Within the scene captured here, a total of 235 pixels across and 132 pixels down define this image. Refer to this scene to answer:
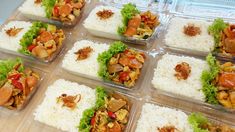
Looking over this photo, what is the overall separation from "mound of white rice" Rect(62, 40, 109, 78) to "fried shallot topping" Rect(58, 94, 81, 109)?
0.22m

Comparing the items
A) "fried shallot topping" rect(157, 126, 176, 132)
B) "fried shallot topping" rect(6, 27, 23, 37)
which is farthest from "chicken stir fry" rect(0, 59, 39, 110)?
"fried shallot topping" rect(157, 126, 176, 132)

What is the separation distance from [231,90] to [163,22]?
90 centimetres

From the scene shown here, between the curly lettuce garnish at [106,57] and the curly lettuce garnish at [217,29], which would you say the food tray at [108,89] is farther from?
the curly lettuce garnish at [217,29]

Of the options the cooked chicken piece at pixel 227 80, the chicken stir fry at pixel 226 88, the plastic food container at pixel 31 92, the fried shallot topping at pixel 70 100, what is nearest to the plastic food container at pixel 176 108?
the chicken stir fry at pixel 226 88

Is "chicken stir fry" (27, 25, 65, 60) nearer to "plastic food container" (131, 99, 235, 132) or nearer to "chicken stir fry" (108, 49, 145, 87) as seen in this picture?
"chicken stir fry" (108, 49, 145, 87)

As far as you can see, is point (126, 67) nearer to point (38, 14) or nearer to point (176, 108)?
point (176, 108)

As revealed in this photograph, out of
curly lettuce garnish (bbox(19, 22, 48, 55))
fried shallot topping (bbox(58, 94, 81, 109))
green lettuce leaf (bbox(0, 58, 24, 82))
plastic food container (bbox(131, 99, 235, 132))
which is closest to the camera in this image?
plastic food container (bbox(131, 99, 235, 132))

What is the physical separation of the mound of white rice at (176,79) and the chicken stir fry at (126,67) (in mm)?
136

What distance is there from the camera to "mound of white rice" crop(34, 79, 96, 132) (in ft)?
6.07

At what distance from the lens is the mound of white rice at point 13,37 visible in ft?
7.84

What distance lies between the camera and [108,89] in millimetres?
1973

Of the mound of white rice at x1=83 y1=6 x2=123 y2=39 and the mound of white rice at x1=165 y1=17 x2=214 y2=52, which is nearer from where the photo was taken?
the mound of white rice at x1=165 y1=17 x2=214 y2=52

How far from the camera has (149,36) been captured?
86.3 inches

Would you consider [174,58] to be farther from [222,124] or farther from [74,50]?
[74,50]
